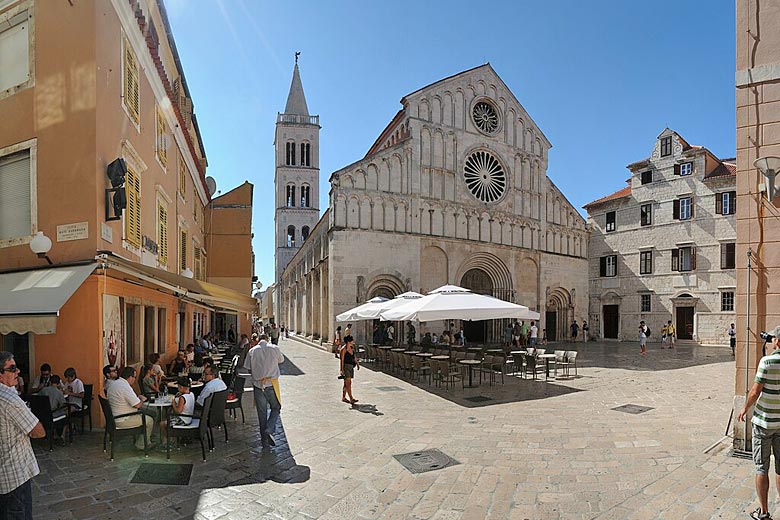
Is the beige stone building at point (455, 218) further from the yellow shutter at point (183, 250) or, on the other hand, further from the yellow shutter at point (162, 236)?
the yellow shutter at point (162, 236)

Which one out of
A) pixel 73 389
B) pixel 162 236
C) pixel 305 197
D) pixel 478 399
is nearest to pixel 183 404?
pixel 73 389

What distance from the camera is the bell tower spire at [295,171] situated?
53.6 m

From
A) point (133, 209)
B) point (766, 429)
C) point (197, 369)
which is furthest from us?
point (197, 369)

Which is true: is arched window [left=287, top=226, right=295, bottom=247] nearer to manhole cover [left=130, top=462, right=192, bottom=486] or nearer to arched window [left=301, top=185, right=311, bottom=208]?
arched window [left=301, top=185, right=311, bottom=208]

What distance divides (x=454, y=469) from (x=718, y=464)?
130 inches

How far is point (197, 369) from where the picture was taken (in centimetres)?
1121

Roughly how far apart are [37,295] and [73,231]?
153 centimetres

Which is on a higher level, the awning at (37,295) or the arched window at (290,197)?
the arched window at (290,197)

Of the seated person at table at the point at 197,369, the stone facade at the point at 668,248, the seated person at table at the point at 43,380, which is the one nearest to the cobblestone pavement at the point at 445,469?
the seated person at table at the point at 43,380

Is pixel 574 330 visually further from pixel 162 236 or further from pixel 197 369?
pixel 162 236

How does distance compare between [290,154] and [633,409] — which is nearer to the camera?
[633,409]

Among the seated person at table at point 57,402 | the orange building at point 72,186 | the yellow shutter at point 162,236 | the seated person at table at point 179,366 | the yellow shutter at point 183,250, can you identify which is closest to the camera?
the seated person at table at point 57,402

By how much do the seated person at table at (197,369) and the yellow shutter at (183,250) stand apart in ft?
13.1

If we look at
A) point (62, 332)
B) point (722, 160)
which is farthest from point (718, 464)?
point (722, 160)
